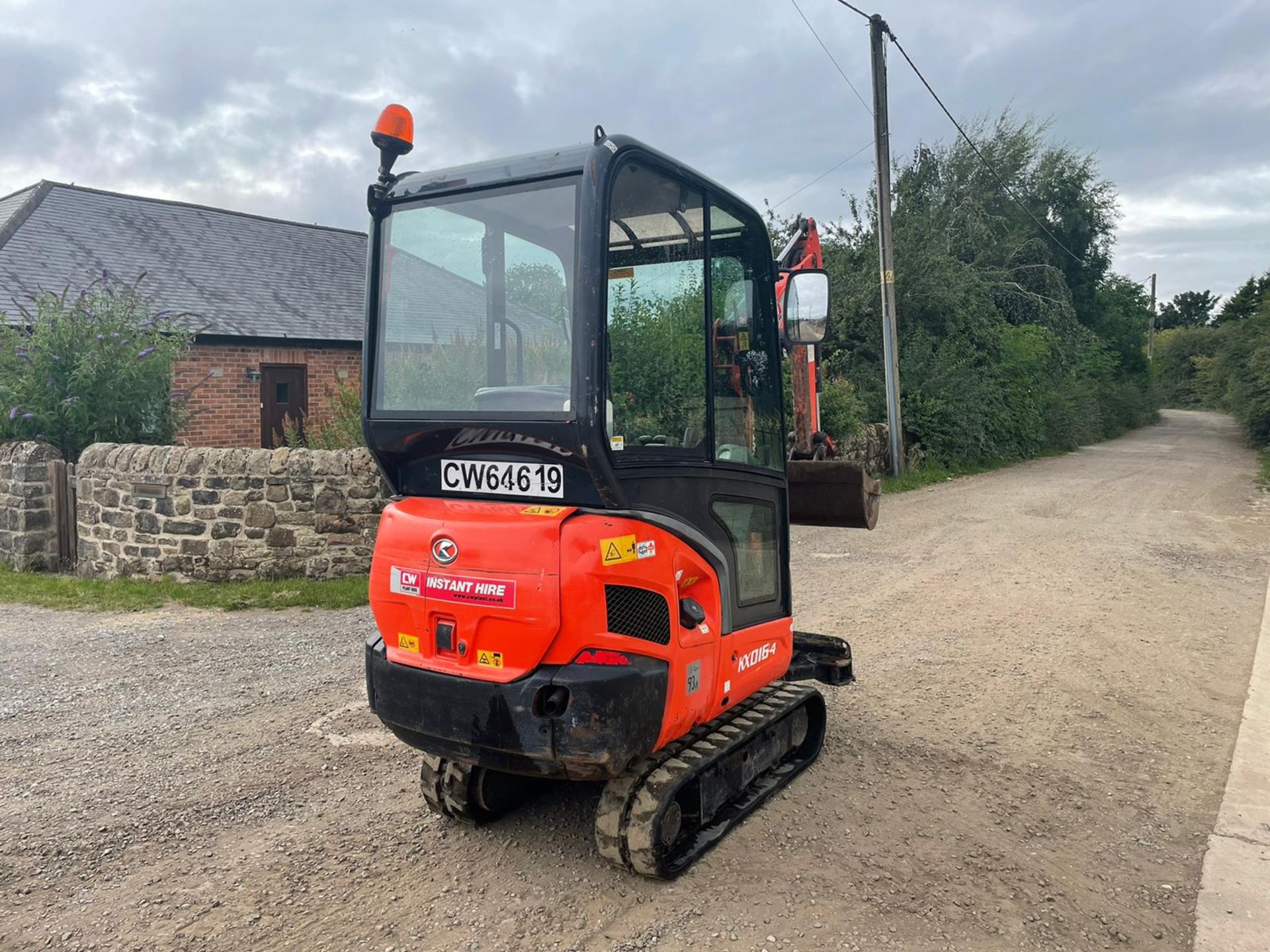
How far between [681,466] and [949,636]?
4.17 m

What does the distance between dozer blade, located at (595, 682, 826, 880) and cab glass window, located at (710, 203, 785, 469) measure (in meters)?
1.08

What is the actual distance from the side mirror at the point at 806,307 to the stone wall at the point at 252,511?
5151 millimetres

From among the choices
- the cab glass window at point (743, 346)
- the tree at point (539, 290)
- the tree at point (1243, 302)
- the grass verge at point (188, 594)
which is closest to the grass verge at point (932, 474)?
the grass verge at point (188, 594)

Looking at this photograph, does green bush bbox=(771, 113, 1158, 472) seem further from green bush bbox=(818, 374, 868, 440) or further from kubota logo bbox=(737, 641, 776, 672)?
kubota logo bbox=(737, 641, 776, 672)

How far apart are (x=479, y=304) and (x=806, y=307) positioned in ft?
4.61

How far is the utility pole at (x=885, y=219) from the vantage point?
16031 millimetres

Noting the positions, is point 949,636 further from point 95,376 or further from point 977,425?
point 977,425

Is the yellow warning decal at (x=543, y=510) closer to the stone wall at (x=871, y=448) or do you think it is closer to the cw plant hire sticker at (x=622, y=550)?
the cw plant hire sticker at (x=622, y=550)

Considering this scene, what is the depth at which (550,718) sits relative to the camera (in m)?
3.08

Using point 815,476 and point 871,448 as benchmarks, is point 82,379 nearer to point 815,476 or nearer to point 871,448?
point 815,476

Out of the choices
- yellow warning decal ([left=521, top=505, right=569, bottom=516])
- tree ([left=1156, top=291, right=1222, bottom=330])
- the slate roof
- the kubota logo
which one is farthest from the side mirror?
tree ([left=1156, top=291, right=1222, bottom=330])

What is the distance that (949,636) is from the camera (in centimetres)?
679

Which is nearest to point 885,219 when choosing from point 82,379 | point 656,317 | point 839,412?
point 839,412

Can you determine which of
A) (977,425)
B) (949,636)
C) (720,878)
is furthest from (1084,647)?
(977,425)
